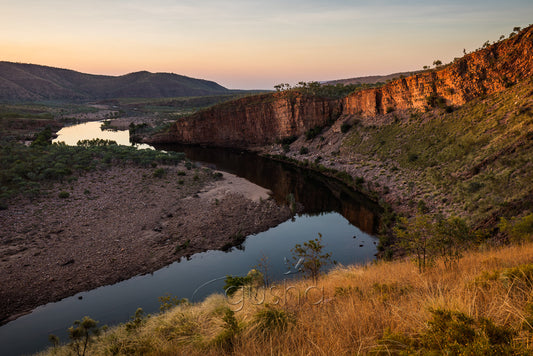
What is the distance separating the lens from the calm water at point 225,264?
40.7 feet

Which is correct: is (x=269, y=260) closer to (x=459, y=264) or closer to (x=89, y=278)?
(x=89, y=278)

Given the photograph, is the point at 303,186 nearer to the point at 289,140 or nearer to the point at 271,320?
the point at 289,140

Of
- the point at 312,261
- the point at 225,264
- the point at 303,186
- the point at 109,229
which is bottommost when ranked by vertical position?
the point at 225,264

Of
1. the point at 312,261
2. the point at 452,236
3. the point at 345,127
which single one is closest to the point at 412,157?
the point at 345,127

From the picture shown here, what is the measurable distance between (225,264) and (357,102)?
3705cm

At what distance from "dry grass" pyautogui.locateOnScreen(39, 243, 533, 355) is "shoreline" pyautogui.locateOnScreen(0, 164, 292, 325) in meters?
10.2

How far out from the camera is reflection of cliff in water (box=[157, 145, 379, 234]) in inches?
1001

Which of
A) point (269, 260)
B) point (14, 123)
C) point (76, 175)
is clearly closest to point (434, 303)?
point (269, 260)

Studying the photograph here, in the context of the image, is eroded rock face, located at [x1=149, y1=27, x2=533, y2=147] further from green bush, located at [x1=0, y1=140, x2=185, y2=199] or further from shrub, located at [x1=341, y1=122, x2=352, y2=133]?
green bush, located at [x1=0, y1=140, x2=185, y2=199]

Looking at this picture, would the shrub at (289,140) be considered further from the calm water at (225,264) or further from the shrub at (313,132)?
the calm water at (225,264)

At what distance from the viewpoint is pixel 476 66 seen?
29078 mm

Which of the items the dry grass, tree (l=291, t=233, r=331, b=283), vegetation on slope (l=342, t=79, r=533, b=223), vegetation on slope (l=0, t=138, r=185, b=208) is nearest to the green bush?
vegetation on slope (l=0, t=138, r=185, b=208)

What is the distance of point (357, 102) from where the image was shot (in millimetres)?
45031

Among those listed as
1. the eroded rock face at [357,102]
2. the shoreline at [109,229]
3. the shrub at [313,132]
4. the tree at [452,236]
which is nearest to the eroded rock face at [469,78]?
the eroded rock face at [357,102]
